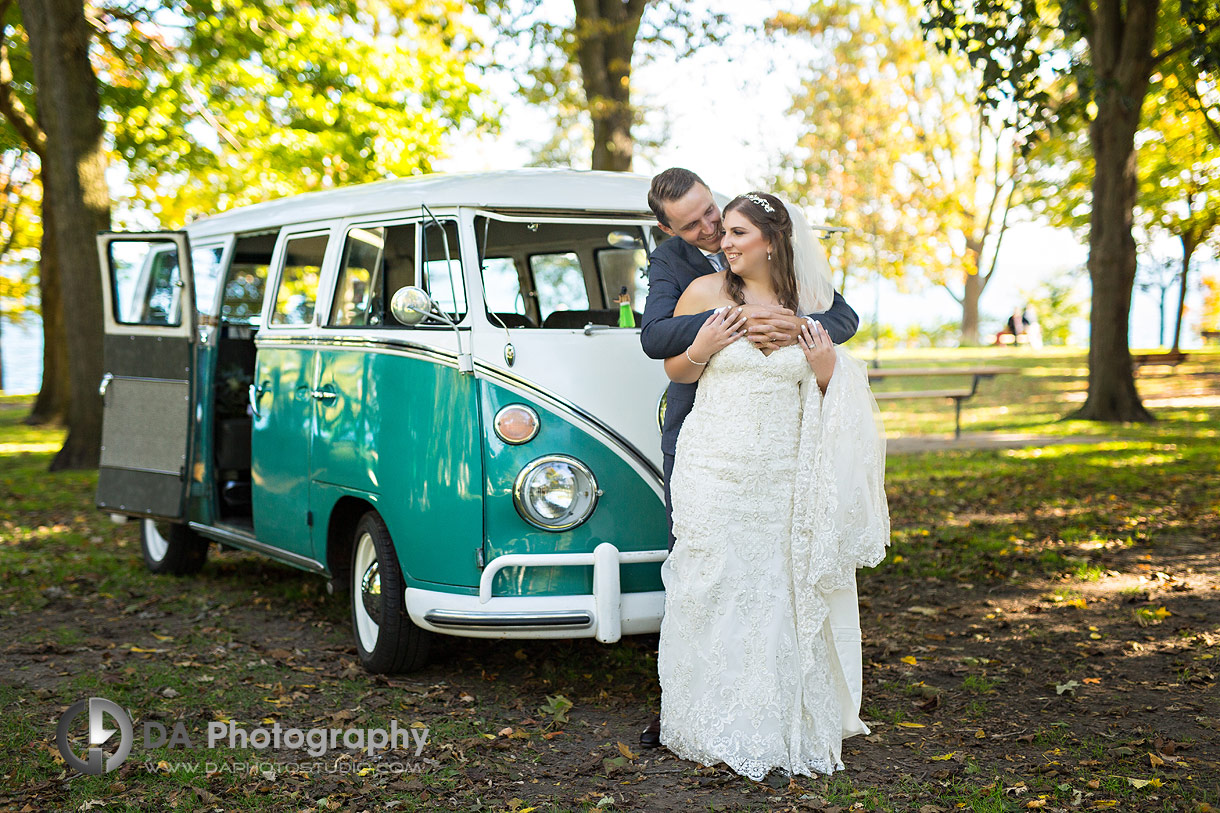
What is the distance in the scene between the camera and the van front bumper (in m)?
4.73

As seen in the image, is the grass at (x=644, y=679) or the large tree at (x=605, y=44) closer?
the grass at (x=644, y=679)

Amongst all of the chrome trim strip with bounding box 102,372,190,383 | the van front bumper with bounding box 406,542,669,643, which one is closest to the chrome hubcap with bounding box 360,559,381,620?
the van front bumper with bounding box 406,542,669,643

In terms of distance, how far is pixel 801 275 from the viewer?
453 centimetres

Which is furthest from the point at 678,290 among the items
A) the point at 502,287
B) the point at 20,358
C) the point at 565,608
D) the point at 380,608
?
the point at 20,358

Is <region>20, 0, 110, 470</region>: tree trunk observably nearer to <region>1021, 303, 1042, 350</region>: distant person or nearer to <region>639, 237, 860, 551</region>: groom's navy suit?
<region>639, 237, 860, 551</region>: groom's navy suit

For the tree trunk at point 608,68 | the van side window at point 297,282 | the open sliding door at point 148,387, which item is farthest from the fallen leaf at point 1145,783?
the tree trunk at point 608,68

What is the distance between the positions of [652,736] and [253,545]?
326 cm

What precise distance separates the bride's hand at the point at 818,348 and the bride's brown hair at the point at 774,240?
0.41 feet

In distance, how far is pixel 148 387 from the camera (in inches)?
291

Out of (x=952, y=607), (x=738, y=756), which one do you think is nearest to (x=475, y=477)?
(x=738, y=756)

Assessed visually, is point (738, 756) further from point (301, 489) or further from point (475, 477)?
point (301, 489)

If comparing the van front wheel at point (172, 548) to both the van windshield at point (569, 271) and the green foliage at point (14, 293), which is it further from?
the green foliage at point (14, 293)

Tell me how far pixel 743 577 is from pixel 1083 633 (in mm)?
2811

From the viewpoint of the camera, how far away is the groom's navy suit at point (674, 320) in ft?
14.7
